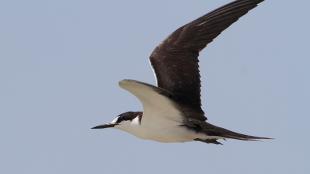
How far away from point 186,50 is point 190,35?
260 mm

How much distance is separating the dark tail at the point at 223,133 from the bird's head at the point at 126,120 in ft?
3.45

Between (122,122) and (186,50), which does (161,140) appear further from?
(186,50)

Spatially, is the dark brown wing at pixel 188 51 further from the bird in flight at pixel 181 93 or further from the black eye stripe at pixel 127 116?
the black eye stripe at pixel 127 116

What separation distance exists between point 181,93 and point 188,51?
0.76 m

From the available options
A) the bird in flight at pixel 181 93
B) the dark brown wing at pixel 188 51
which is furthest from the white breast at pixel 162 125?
the dark brown wing at pixel 188 51

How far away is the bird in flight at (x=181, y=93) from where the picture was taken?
11.3 m

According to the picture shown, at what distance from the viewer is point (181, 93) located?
12016 millimetres

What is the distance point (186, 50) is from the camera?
12.4 meters

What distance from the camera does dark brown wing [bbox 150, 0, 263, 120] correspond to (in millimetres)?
12070

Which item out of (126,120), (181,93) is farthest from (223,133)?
(126,120)

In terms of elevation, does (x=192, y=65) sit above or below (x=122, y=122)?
above

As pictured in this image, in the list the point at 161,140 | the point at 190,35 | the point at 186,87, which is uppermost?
the point at 190,35

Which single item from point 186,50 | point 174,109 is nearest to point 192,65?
point 186,50

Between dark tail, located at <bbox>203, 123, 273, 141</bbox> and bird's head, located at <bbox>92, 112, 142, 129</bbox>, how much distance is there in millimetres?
1052
